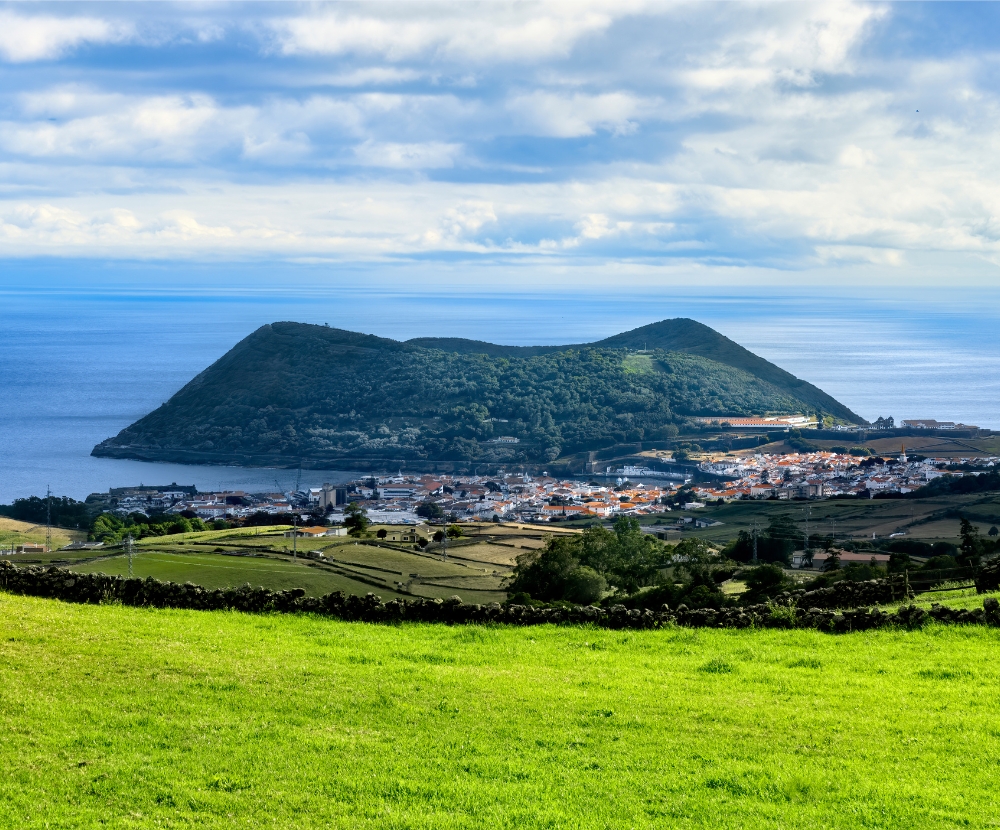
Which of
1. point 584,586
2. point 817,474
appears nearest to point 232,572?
point 584,586

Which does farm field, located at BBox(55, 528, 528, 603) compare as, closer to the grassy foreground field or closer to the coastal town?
the grassy foreground field

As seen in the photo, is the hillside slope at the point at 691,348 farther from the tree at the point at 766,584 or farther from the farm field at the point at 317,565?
the tree at the point at 766,584

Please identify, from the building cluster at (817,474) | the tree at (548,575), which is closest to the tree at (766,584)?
the tree at (548,575)

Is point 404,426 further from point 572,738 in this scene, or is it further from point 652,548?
point 572,738

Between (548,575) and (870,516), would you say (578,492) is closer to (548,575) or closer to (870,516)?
(870,516)

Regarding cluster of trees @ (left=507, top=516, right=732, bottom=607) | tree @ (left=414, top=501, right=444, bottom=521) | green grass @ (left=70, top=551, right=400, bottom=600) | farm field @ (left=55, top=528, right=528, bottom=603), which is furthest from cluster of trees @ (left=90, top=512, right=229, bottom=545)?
cluster of trees @ (left=507, top=516, right=732, bottom=607)

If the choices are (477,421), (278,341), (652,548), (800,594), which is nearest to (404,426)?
(477,421)
